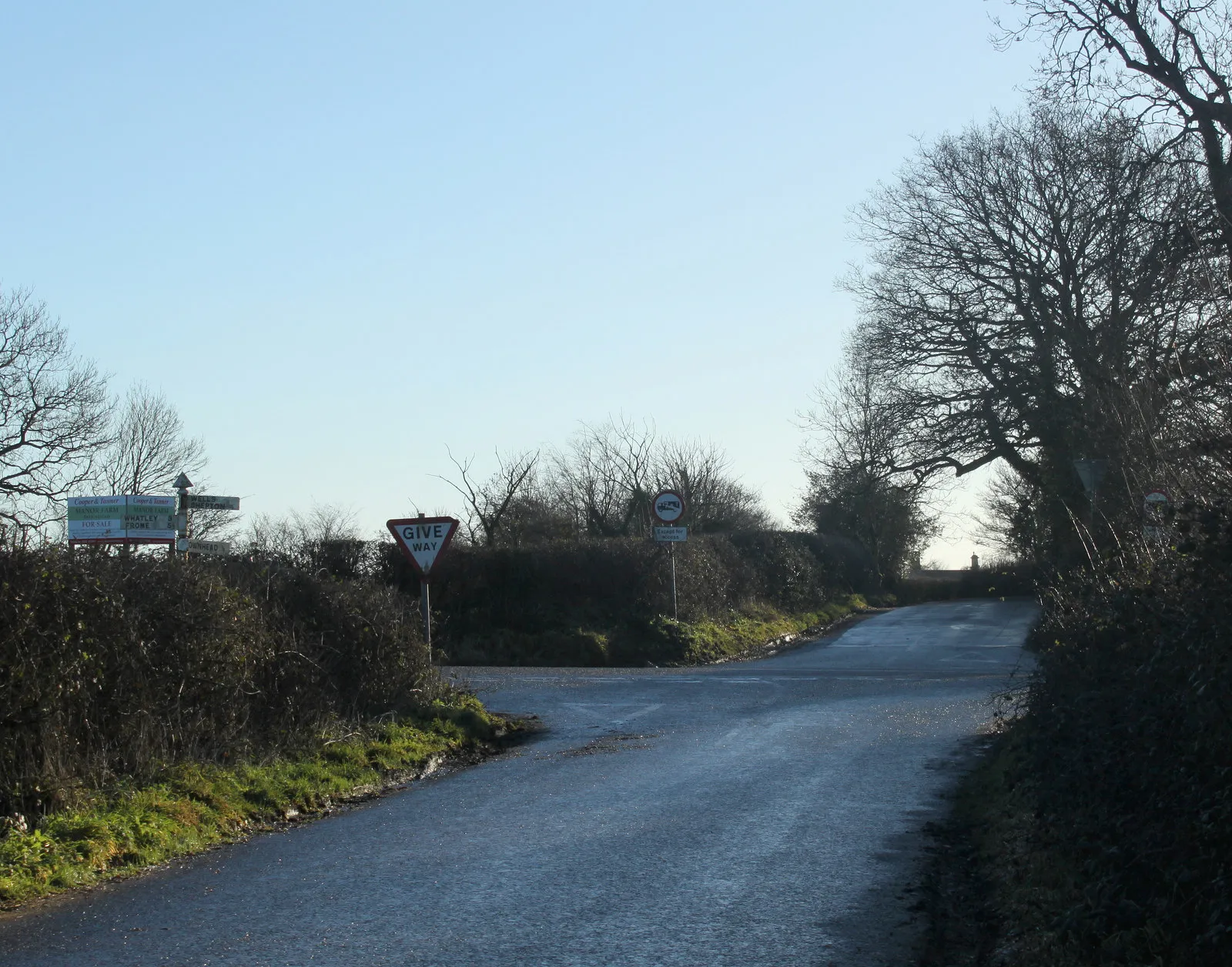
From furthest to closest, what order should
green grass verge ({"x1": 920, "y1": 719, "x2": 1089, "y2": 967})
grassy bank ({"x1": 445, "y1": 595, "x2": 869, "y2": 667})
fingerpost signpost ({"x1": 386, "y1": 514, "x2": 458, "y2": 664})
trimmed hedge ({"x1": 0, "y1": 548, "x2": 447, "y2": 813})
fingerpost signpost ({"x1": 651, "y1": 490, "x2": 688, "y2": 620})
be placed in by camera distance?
fingerpost signpost ({"x1": 651, "y1": 490, "x2": 688, "y2": 620}), grassy bank ({"x1": 445, "y1": 595, "x2": 869, "y2": 667}), fingerpost signpost ({"x1": 386, "y1": 514, "x2": 458, "y2": 664}), trimmed hedge ({"x1": 0, "y1": 548, "x2": 447, "y2": 813}), green grass verge ({"x1": 920, "y1": 719, "x2": 1089, "y2": 967})

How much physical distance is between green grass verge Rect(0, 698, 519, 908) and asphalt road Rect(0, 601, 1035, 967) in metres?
0.29

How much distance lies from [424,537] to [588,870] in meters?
9.18

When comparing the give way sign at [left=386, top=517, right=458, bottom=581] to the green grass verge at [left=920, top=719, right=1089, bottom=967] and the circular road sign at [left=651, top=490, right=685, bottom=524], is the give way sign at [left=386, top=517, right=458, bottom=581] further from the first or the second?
the circular road sign at [left=651, top=490, right=685, bottom=524]

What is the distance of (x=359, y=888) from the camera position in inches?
280

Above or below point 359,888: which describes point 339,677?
above

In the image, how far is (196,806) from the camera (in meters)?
9.02

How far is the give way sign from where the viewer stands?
1605cm

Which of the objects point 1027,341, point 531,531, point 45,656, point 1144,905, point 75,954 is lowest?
point 75,954

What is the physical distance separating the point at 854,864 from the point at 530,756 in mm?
5449

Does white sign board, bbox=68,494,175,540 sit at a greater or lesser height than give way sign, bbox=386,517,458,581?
greater

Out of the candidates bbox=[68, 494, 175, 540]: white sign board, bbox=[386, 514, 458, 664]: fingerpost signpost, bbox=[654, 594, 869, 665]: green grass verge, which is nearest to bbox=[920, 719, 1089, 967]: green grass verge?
bbox=[386, 514, 458, 664]: fingerpost signpost

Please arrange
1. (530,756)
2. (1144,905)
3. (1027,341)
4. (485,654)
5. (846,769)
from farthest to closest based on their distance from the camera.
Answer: (1027,341) < (485,654) < (530,756) < (846,769) < (1144,905)

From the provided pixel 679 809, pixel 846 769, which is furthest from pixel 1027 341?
pixel 679 809

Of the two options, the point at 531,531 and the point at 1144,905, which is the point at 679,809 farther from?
the point at 531,531
